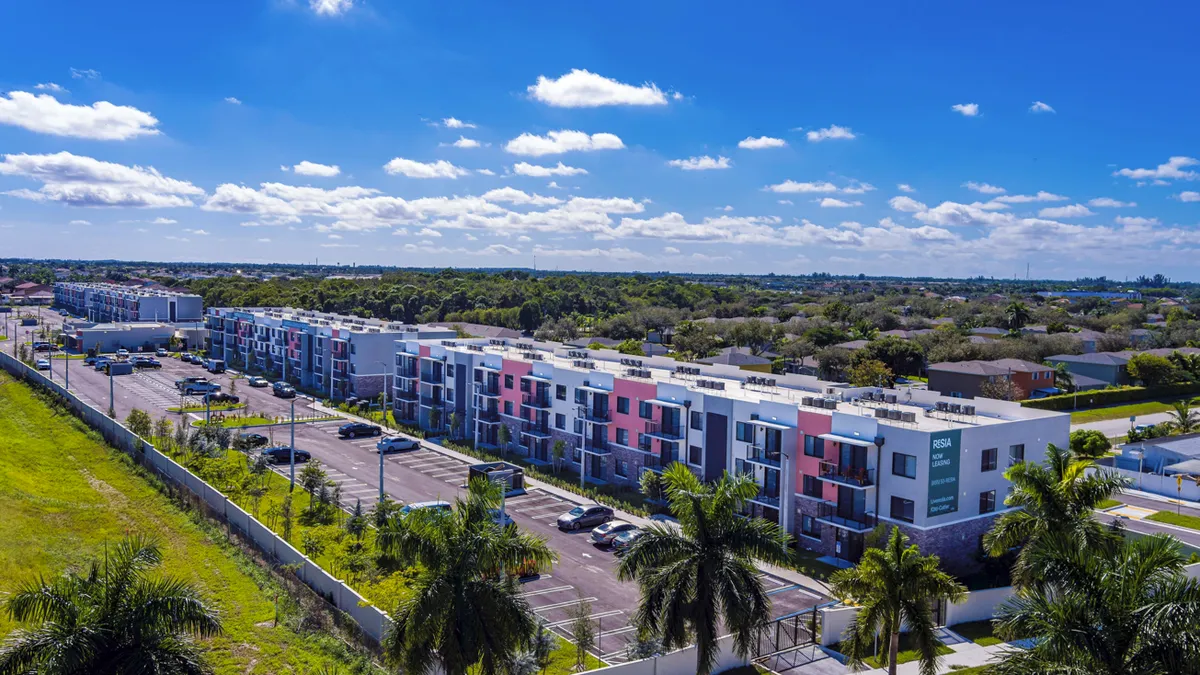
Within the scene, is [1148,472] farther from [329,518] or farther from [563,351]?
[329,518]

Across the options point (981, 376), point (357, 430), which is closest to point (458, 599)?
point (357, 430)

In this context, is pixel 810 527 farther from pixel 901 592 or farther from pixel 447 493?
pixel 447 493

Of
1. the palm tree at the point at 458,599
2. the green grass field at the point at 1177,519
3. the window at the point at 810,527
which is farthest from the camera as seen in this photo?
the green grass field at the point at 1177,519

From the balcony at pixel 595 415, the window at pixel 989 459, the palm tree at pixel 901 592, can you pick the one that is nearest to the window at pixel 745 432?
the window at pixel 989 459

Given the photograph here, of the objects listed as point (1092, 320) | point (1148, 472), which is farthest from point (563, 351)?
point (1092, 320)

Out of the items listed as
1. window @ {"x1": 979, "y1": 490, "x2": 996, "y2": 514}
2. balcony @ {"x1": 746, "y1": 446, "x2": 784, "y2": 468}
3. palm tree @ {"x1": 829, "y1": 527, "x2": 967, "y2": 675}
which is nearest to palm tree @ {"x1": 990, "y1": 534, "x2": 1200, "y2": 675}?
palm tree @ {"x1": 829, "y1": 527, "x2": 967, "y2": 675}

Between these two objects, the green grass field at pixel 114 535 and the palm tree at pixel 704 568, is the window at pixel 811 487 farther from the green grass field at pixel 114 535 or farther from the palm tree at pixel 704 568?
the green grass field at pixel 114 535

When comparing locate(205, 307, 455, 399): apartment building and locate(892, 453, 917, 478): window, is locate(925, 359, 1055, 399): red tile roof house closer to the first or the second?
locate(892, 453, 917, 478): window
